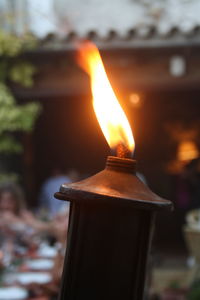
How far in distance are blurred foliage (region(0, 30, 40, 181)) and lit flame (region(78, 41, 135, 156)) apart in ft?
20.5

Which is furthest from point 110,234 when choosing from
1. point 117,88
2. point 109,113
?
point 117,88

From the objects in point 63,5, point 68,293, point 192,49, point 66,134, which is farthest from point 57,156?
point 68,293

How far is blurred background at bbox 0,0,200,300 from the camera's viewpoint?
645cm

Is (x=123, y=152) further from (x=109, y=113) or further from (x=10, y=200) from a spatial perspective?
(x=10, y=200)

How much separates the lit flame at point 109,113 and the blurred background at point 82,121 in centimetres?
313

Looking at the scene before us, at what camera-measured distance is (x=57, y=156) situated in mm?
12141

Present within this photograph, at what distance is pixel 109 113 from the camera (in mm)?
1441

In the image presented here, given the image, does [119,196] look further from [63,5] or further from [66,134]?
[63,5]

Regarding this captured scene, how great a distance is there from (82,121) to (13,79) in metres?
3.74

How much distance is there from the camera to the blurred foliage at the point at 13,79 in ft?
25.1

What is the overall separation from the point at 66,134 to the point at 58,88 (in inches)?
146

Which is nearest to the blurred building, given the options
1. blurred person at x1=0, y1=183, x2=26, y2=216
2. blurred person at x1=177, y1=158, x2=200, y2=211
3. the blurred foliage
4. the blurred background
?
the blurred background

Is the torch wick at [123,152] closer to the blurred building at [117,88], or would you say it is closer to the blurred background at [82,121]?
the blurred background at [82,121]

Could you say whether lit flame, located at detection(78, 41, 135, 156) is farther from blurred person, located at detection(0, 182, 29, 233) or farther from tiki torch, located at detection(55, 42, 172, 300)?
blurred person, located at detection(0, 182, 29, 233)
